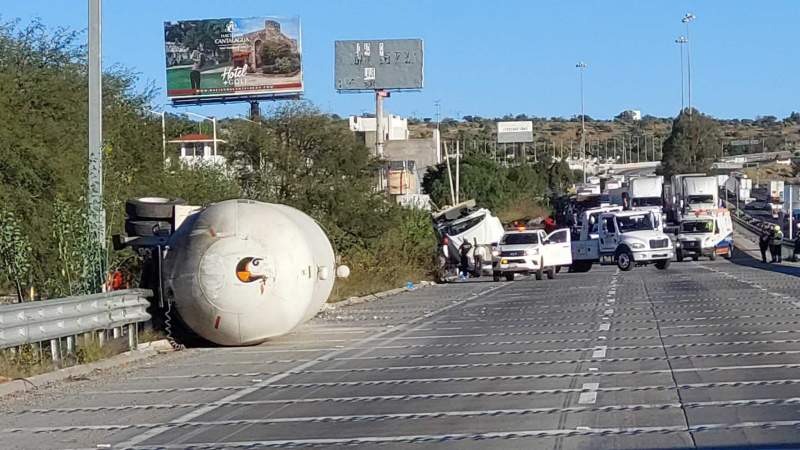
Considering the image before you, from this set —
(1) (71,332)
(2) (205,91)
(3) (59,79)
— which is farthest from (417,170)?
(1) (71,332)

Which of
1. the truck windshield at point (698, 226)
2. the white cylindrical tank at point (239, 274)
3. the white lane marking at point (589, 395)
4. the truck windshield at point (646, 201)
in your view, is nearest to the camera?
the white lane marking at point (589, 395)

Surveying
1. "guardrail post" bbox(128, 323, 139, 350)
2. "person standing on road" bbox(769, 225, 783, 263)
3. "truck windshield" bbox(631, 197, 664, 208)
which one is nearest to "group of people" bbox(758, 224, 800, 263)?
"person standing on road" bbox(769, 225, 783, 263)

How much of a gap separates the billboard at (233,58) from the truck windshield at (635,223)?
81.2 feet

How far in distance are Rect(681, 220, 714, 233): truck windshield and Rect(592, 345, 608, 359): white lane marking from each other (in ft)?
158

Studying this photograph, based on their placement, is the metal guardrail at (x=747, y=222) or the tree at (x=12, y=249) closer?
the tree at (x=12, y=249)

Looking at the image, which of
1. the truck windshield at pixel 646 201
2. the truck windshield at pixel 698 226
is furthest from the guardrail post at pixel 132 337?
the truck windshield at pixel 646 201

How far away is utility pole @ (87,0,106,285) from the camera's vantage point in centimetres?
1956

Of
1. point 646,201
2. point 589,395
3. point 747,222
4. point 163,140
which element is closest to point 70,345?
point 589,395

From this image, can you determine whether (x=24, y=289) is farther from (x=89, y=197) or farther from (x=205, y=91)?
(x=205, y=91)

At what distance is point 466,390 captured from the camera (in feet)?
45.7

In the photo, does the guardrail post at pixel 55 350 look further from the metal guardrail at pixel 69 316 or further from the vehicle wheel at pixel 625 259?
the vehicle wheel at pixel 625 259

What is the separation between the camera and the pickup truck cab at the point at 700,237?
64625 millimetres

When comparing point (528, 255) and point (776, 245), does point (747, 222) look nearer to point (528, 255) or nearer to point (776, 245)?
point (776, 245)

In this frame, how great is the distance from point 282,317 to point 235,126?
20727mm
